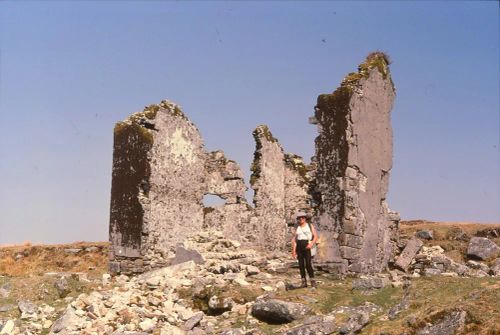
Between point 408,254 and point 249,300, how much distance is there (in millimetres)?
5431

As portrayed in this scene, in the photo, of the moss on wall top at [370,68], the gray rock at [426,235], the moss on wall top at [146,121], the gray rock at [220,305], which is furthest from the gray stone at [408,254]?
the moss on wall top at [146,121]

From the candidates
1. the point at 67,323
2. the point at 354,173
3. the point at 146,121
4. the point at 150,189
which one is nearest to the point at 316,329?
the point at 67,323

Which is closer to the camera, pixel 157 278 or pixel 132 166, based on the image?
pixel 157 278

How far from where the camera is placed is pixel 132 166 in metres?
14.9

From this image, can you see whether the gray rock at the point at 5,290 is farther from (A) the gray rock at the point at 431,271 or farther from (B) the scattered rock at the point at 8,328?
(A) the gray rock at the point at 431,271

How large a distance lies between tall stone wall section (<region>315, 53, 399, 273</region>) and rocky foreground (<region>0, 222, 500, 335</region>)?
79 cm

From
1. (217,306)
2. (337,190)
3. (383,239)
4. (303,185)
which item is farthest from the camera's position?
(303,185)

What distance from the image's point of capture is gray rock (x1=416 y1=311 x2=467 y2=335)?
295 inches

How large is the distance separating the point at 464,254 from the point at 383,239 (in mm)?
4472

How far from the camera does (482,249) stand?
53.6 feet

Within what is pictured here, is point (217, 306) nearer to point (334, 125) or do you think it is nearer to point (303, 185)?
point (334, 125)

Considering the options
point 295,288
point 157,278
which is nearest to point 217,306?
point 295,288

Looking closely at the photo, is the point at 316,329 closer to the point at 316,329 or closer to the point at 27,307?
the point at 316,329

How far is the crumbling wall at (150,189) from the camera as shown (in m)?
14.5
